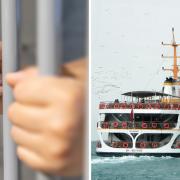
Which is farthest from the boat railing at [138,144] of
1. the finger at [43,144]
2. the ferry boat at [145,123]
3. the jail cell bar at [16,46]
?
the finger at [43,144]

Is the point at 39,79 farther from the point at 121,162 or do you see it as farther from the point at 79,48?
the point at 121,162

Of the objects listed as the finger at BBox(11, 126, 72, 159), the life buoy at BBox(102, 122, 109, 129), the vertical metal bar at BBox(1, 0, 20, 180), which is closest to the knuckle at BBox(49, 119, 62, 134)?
the finger at BBox(11, 126, 72, 159)

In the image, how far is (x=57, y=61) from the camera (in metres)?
0.37

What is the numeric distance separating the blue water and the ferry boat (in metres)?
0.06

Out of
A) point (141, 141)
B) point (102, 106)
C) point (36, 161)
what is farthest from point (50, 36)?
point (141, 141)

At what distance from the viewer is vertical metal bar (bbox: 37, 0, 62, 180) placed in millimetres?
365

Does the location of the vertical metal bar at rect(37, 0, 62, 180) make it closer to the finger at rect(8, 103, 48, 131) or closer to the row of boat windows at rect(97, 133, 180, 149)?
the finger at rect(8, 103, 48, 131)

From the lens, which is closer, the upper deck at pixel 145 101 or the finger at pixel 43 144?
the finger at pixel 43 144

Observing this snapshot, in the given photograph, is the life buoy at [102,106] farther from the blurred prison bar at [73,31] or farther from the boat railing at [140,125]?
the blurred prison bar at [73,31]

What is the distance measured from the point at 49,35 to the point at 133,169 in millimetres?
2113

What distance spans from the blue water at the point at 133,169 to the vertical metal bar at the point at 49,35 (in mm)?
2023

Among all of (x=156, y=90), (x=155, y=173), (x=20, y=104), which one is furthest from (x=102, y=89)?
(x=20, y=104)

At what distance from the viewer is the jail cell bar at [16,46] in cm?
37

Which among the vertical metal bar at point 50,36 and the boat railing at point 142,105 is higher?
the vertical metal bar at point 50,36
